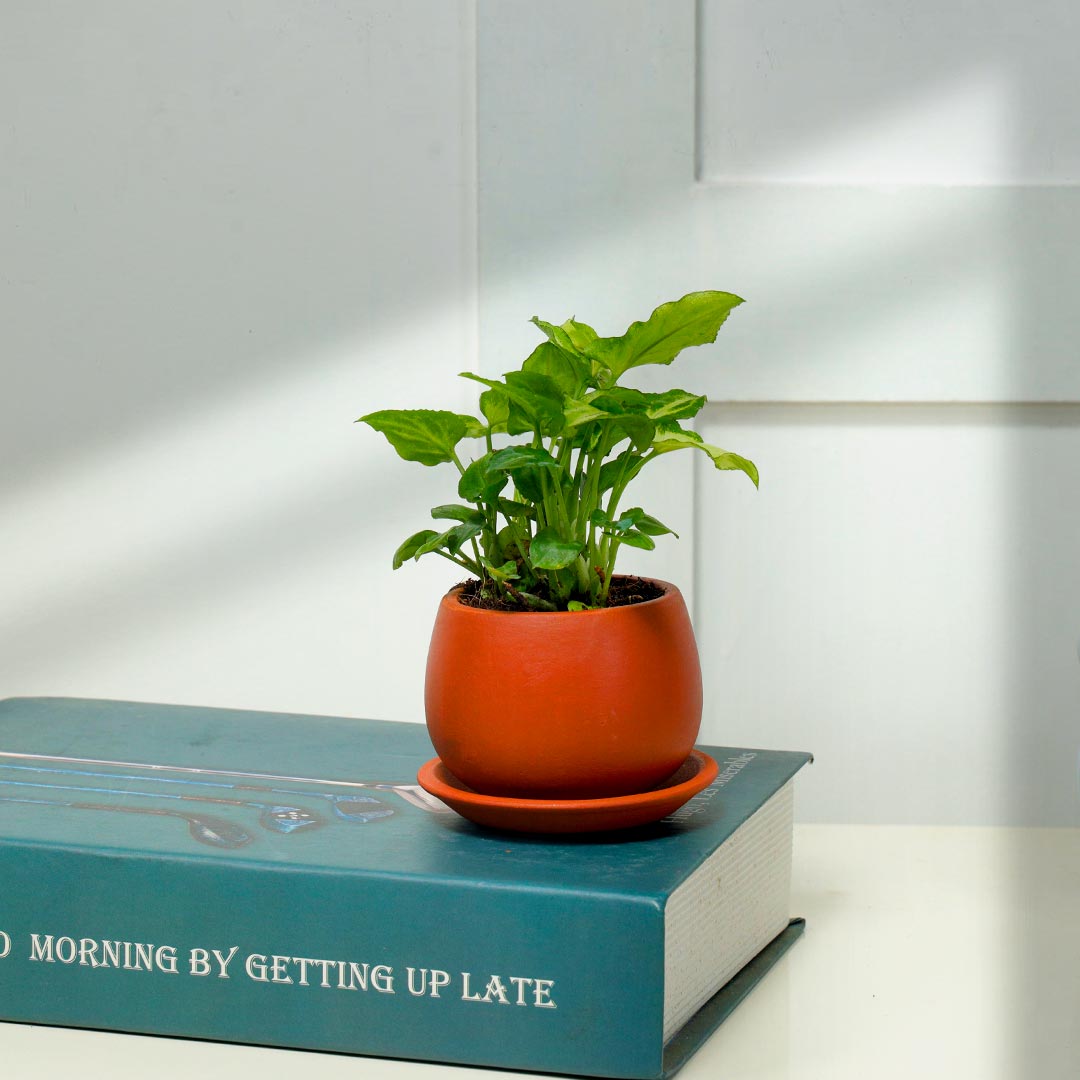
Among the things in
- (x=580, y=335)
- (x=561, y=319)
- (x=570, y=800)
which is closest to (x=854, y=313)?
(x=561, y=319)

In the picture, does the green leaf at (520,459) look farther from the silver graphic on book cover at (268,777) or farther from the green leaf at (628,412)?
the silver graphic on book cover at (268,777)

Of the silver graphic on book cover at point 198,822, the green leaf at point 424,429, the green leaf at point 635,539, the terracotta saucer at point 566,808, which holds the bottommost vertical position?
the silver graphic on book cover at point 198,822

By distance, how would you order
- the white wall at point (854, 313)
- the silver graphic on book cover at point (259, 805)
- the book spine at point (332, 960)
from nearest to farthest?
the book spine at point (332, 960) → the silver graphic on book cover at point (259, 805) → the white wall at point (854, 313)

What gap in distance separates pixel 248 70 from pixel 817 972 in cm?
77

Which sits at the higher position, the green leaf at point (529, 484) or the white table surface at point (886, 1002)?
the green leaf at point (529, 484)

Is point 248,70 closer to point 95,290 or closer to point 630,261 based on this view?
point 95,290

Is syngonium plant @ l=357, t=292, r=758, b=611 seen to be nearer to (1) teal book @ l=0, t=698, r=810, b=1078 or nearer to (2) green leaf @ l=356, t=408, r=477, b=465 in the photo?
(2) green leaf @ l=356, t=408, r=477, b=465

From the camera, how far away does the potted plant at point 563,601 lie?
25.2 inches

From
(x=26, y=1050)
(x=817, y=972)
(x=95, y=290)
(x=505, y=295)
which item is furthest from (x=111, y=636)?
(x=817, y=972)

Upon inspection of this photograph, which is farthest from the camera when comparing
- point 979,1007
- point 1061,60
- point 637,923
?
point 1061,60

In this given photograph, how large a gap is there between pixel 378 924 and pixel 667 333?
0.29 m

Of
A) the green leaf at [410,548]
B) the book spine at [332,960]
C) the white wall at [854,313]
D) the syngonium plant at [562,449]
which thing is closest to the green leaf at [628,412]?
the syngonium plant at [562,449]

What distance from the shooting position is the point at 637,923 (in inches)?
23.6

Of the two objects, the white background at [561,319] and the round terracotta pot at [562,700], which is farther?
the white background at [561,319]
